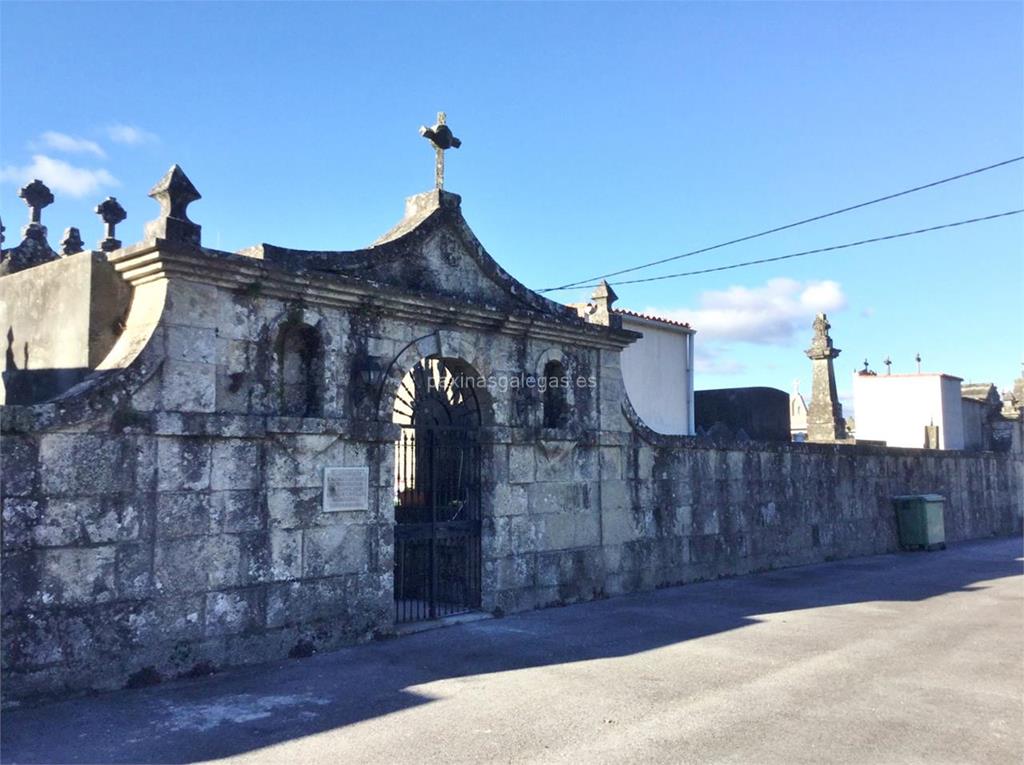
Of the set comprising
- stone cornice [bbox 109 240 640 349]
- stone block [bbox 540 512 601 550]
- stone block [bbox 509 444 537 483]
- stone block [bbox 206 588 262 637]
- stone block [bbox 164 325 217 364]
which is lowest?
stone block [bbox 206 588 262 637]

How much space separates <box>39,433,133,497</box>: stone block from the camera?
18.4ft

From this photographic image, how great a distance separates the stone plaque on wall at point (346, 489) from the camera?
7304 millimetres

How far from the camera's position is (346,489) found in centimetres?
743

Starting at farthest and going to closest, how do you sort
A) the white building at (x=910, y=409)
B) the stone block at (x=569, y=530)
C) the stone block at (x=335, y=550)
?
the white building at (x=910, y=409) < the stone block at (x=569, y=530) < the stone block at (x=335, y=550)

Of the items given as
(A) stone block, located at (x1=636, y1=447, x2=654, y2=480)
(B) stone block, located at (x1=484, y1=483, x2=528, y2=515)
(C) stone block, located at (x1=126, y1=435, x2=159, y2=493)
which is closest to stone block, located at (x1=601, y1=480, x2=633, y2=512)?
(A) stone block, located at (x1=636, y1=447, x2=654, y2=480)

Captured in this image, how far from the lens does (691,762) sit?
4.59 m

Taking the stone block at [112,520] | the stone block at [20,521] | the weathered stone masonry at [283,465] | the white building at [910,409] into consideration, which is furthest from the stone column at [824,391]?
the stone block at [20,521]

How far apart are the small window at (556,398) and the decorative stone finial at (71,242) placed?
6.30 m

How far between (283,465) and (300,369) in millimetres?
917

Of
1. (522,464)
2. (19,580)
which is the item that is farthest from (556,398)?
(19,580)

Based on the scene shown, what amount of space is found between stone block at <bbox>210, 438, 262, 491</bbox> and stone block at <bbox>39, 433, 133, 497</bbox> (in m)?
0.70

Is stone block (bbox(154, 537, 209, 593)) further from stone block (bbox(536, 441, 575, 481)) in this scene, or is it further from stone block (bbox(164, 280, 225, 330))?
stone block (bbox(536, 441, 575, 481))

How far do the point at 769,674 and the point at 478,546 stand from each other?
11.1 feet

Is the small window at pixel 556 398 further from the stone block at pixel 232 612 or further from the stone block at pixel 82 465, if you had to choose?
the stone block at pixel 82 465
